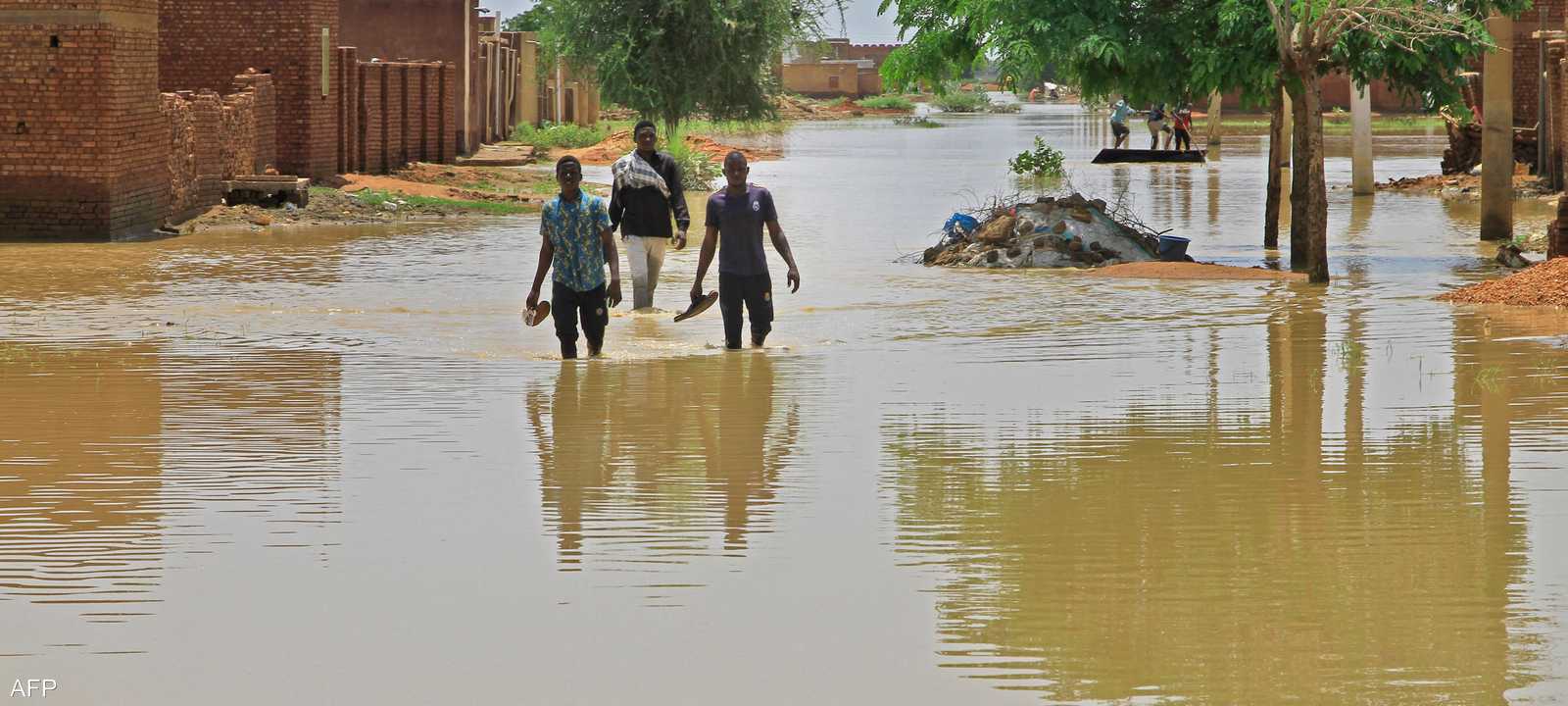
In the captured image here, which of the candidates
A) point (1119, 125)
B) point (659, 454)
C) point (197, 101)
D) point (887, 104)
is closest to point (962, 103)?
point (887, 104)

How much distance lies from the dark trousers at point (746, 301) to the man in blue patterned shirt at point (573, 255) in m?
0.78

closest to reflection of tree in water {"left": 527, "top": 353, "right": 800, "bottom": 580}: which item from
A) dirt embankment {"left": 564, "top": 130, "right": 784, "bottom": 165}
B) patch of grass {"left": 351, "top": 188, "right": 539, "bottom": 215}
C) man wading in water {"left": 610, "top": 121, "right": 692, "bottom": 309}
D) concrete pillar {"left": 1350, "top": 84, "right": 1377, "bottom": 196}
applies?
man wading in water {"left": 610, "top": 121, "right": 692, "bottom": 309}

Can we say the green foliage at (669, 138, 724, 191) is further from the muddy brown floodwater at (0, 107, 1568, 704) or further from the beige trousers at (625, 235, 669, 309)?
the muddy brown floodwater at (0, 107, 1568, 704)

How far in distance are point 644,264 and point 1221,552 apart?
27.5ft

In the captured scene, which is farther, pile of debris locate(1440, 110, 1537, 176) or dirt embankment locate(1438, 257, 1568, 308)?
pile of debris locate(1440, 110, 1537, 176)

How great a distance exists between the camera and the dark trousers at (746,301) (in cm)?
1238

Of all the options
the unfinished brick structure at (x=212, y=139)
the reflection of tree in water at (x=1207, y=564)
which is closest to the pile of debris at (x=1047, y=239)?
the unfinished brick structure at (x=212, y=139)

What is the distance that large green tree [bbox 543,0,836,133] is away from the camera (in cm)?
3647

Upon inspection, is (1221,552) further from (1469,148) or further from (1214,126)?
(1214,126)

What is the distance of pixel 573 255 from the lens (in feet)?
39.0

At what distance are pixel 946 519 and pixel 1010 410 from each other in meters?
2.69

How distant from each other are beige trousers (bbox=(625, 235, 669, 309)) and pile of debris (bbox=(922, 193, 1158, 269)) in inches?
205

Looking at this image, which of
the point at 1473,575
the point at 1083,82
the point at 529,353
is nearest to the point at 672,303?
the point at 529,353

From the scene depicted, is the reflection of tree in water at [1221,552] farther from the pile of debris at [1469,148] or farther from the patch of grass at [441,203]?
the pile of debris at [1469,148]
